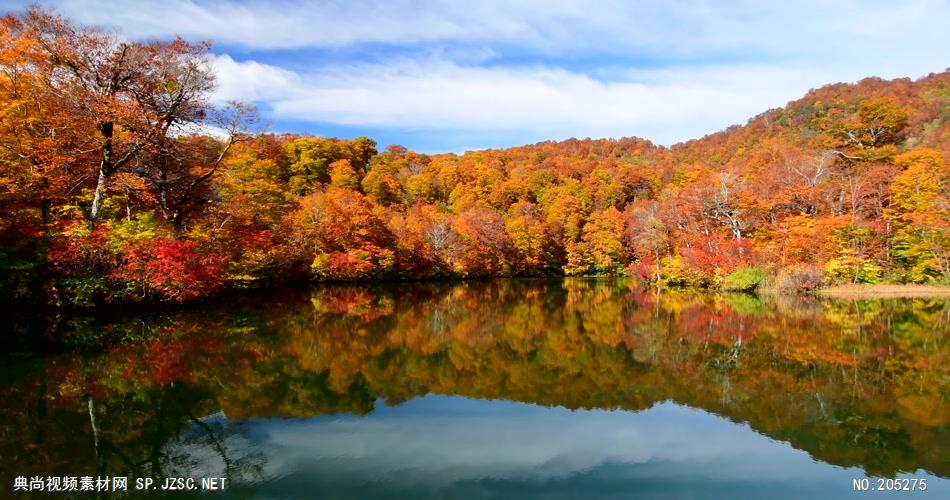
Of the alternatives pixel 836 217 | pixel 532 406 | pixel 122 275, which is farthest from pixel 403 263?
pixel 532 406

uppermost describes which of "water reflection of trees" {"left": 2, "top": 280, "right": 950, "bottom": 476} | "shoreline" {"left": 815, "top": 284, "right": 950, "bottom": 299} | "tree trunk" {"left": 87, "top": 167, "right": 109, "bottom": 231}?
"tree trunk" {"left": 87, "top": 167, "right": 109, "bottom": 231}

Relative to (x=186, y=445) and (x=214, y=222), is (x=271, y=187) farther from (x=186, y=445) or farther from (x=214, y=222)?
(x=186, y=445)

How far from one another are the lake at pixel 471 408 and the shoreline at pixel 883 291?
10954 millimetres

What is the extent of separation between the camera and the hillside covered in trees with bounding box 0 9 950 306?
15.4 meters

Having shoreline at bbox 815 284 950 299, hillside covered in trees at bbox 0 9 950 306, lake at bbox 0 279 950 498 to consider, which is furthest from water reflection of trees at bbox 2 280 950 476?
shoreline at bbox 815 284 950 299

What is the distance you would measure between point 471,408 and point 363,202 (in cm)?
2844

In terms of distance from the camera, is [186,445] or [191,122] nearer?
[186,445]

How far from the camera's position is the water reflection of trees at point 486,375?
6.79 metres

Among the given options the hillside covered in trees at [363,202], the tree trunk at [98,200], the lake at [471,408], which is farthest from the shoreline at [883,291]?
the tree trunk at [98,200]

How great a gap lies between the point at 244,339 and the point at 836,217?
29.6 metres

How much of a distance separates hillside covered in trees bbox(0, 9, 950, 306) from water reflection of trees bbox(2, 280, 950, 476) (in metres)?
3.19

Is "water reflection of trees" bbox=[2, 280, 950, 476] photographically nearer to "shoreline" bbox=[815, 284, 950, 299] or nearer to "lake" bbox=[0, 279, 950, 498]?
"lake" bbox=[0, 279, 950, 498]

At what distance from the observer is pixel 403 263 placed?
120ft

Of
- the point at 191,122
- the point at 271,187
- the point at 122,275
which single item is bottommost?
the point at 122,275
